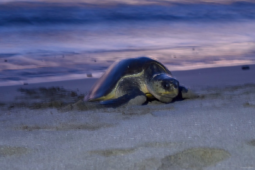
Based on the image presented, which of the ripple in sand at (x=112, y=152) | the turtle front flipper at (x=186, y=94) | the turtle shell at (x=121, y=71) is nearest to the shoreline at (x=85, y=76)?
the turtle shell at (x=121, y=71)

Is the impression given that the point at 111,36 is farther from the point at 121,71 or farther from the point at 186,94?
the point at 186,94

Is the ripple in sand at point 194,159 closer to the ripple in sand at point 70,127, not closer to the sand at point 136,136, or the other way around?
the sand at point 136,136

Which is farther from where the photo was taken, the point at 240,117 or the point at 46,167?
the point at 240,117

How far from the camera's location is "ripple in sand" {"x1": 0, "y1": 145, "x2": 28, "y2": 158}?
2.46 metres

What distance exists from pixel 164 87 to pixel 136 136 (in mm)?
1560

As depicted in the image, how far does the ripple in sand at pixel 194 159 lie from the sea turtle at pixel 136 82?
6.27ft

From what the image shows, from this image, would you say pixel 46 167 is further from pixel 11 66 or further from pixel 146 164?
pixel 11 66

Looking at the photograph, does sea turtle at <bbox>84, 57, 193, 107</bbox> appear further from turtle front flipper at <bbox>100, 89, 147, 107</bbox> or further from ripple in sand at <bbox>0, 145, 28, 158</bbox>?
ripple in sand at <bbox>0, 145, 28, 158</bbox>

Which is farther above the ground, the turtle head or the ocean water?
the turtle head

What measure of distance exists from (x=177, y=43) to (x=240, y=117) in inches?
325

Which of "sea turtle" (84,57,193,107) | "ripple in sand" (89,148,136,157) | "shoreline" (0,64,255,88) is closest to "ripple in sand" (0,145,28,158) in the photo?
"ripple in sand" (89,148,136,157)

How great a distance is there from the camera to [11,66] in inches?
312

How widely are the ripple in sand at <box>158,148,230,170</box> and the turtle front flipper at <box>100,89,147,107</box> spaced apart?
1766mm

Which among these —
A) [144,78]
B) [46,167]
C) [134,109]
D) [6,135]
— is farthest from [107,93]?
[46,167]
